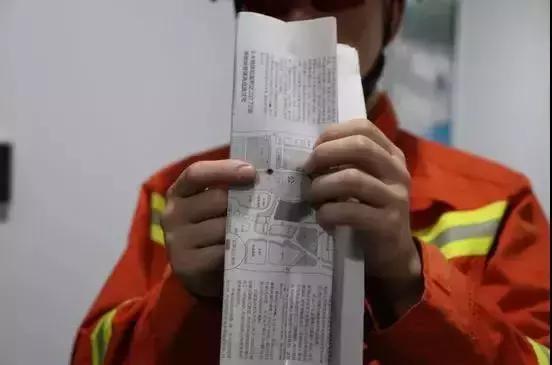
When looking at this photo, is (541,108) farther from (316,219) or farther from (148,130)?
(316,219)

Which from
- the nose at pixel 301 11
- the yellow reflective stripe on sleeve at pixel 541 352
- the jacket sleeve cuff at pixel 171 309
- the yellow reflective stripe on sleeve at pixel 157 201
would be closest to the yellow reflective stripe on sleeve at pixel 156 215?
the yellow reflective stripe on sleeve at pixel 157 201

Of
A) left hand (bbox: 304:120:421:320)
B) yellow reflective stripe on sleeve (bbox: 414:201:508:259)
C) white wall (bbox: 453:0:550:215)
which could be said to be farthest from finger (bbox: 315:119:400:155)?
white wall (bbox: 453:0:550:215)

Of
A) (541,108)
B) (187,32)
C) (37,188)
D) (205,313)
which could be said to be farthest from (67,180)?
(541,108)

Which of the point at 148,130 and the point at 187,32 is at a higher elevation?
the point at 187,32

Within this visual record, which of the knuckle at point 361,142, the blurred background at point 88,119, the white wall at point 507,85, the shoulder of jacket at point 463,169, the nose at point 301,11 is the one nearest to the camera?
the knuckle at point 361,142

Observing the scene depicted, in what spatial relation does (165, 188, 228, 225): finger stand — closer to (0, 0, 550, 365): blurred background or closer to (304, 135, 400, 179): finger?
(304, 135, 400, 179): finger

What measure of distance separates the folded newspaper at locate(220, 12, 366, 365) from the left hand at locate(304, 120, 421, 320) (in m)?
0.01

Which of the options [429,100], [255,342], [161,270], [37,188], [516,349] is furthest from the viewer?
Result: [429,100]

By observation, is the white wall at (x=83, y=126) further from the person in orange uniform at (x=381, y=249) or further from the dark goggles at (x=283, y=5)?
the dark goggles at (x=283, y=5)

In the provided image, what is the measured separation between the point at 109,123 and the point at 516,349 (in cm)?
64

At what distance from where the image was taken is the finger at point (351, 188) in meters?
0.44

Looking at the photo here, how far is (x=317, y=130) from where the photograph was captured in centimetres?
47

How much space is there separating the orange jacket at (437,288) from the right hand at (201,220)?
1.4 inches

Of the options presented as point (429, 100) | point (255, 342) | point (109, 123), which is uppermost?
point (429, 100)
